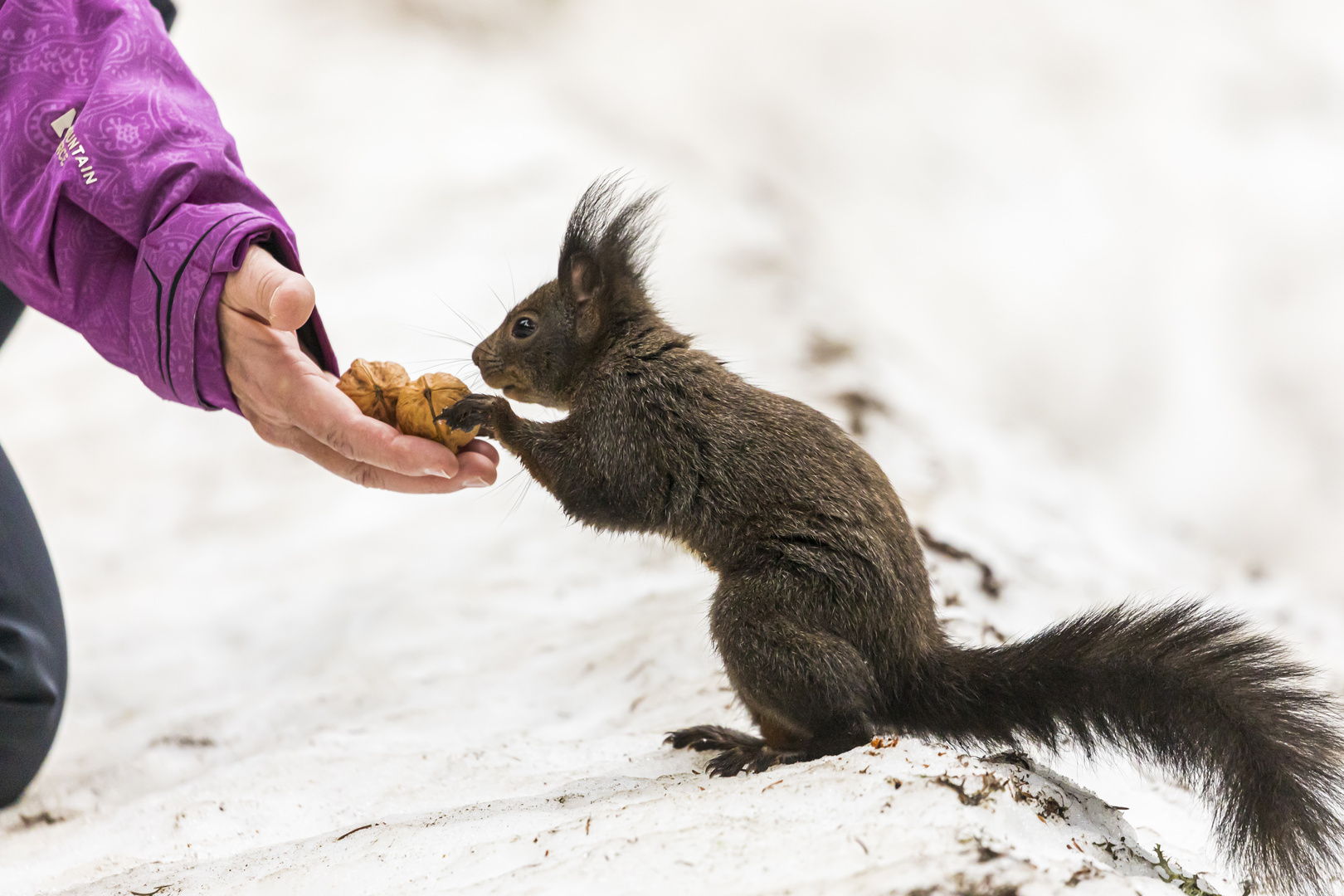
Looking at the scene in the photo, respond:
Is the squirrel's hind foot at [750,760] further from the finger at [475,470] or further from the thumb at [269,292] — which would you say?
the thumb at [269,292]

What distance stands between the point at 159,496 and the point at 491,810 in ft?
8.68

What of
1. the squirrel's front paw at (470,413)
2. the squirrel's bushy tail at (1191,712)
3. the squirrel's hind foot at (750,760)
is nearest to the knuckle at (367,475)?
the squirrel's front paw at (470,413)

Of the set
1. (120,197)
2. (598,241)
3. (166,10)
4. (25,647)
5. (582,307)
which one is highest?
(166,10)

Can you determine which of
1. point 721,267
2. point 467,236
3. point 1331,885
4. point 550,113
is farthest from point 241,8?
point 1331,885

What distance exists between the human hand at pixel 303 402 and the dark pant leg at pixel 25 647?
66cm

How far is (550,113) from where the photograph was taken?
5887 millimetres

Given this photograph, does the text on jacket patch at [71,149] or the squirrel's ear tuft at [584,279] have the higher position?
the squirrel's ear tuft at [584,279]

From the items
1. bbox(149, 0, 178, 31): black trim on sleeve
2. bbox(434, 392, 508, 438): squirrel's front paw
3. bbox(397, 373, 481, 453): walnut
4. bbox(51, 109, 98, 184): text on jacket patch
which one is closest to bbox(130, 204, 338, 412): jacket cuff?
bbox(51, 109, 98, 184): text on jacket patch

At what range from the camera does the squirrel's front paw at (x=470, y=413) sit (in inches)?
88.0

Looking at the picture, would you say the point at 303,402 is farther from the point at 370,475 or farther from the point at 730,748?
the point at 730,748

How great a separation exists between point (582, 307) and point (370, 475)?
639mm

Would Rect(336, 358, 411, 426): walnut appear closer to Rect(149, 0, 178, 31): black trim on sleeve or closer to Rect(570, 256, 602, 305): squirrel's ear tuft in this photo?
Rect(570, 256, 602, 305): squirrel's ear tuft

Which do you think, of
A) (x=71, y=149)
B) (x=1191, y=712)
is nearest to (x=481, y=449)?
(x=71, y=149)

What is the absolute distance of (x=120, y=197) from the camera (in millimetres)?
2186
